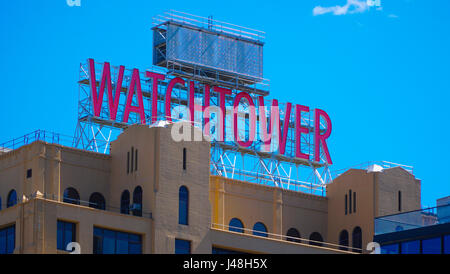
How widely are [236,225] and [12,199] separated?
58.3 ft

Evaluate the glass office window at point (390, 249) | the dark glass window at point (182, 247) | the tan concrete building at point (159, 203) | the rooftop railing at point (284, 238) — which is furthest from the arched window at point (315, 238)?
the glass office window at point (390, 249)

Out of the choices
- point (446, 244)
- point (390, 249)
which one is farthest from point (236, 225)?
point (446, 244)

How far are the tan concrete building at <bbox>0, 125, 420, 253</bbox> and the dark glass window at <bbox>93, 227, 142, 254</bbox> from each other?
0.23ft

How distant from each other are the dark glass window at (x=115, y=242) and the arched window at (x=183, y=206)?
3.62 metres

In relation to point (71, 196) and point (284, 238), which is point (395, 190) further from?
point (71, 196)

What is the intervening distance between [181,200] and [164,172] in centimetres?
251

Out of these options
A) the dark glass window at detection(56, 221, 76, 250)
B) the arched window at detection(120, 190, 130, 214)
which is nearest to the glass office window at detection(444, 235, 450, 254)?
the dark glass window at detection(56, 221, 76, 250)

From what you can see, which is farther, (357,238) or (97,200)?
(357,238)

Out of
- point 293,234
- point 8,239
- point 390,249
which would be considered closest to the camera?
point 390,249

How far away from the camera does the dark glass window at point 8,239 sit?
89.1 meters

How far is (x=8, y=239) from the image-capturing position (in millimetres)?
89688

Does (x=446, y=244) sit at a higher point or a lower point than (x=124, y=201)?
lower

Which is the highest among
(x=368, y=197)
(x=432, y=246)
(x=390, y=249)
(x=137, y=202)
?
(x=368, y=197)

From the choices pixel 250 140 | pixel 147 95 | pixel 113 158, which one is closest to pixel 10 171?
pixel 113 158
